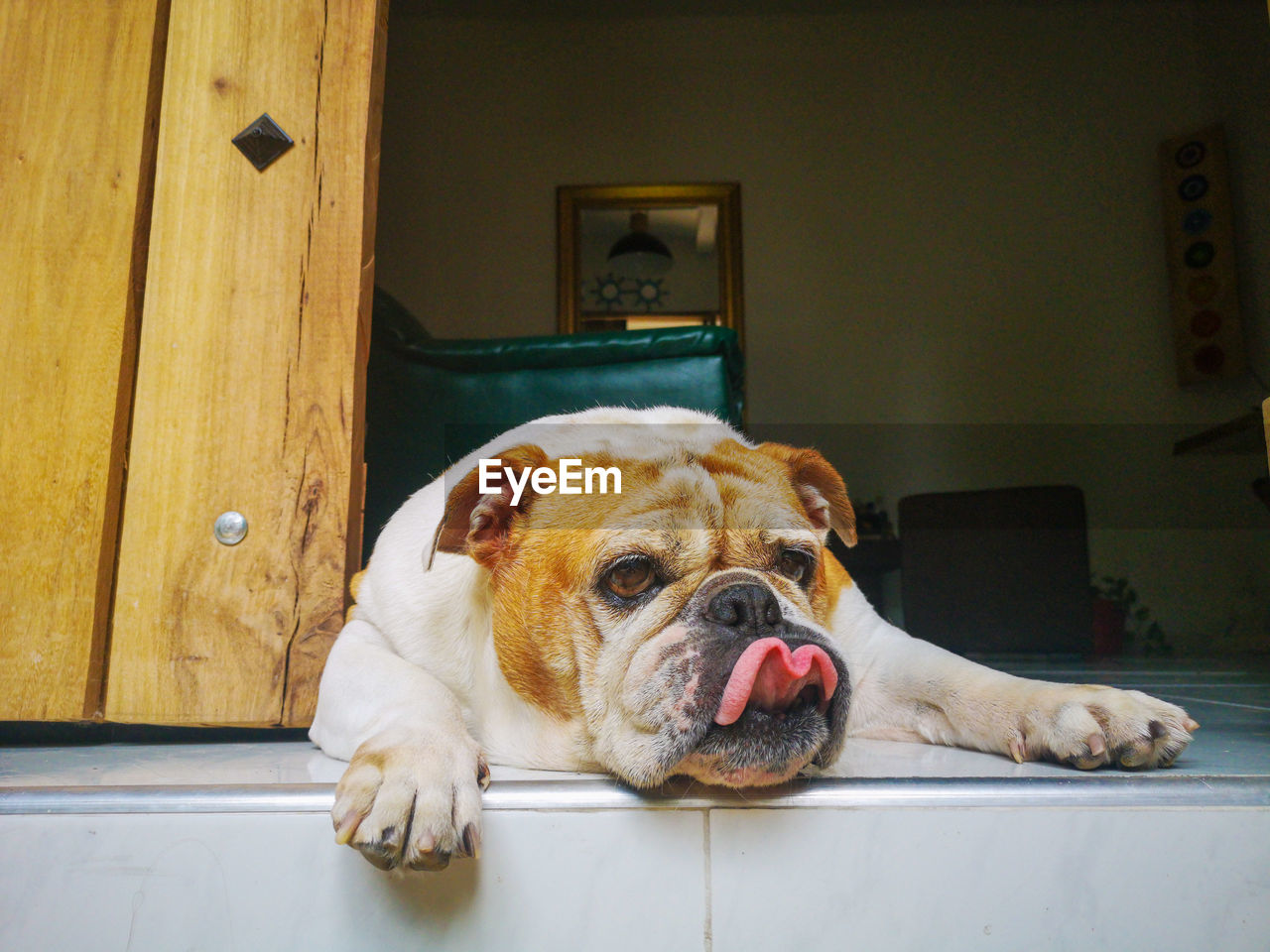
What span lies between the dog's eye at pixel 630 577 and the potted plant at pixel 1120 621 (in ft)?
14.5

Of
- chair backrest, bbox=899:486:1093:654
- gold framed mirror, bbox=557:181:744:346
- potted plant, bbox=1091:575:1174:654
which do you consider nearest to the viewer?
chair backrest, bbox=899:486:1093:654

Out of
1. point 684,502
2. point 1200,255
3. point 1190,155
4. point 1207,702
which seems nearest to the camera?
point 684,502

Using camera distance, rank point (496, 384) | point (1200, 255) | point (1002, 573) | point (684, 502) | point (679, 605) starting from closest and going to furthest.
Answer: point (679, 605) < point (684, 502) < point (496, 384) < point (1002, 573) < point (1200, 255)

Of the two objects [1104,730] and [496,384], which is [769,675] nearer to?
[1104,730]

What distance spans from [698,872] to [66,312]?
1.51 m

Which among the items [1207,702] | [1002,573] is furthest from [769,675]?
[1002,573]

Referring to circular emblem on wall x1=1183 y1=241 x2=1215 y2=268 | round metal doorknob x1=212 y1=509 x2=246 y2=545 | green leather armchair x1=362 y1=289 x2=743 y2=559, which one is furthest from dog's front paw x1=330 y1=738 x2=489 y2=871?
circular emblem on wall x1=1183 y1=241 x2=1215 y2=268

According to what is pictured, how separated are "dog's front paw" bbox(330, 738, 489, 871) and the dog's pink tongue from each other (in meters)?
0.32

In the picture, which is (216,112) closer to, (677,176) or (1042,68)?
(677,176)

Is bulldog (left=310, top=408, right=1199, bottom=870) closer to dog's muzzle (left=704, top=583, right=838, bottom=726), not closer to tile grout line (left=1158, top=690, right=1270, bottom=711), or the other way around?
dog's muzzle (left=704, top=583, right=838, bottom=726)

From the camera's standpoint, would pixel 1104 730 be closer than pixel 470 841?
No

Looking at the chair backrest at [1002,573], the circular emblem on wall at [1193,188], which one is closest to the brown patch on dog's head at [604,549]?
the chair backrest at [1002,573]

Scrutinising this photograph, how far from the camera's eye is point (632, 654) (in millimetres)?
1127

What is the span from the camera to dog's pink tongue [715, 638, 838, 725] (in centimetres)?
97
